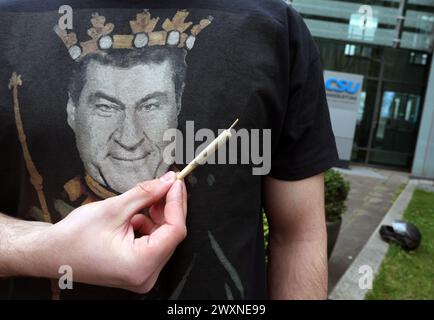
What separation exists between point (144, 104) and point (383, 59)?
13392 millimetres

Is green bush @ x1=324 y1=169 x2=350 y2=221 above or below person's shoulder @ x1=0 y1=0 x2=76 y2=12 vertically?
below

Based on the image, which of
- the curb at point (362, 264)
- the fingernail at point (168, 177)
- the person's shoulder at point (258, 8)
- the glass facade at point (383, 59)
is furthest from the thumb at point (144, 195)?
the glass facade at point (383, 59)

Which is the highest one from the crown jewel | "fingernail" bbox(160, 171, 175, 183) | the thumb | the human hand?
the crown jewel

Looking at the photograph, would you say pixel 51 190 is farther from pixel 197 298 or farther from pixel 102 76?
pixel 197 298

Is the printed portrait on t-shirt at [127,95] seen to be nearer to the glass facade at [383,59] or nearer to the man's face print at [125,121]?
the man's face print at [125,121]

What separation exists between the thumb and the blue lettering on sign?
11.6 m

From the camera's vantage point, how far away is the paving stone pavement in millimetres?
5711

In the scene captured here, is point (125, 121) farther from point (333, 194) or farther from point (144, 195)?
point (333, 194)

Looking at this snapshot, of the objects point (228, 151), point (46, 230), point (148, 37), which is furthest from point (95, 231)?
point (148, 37)

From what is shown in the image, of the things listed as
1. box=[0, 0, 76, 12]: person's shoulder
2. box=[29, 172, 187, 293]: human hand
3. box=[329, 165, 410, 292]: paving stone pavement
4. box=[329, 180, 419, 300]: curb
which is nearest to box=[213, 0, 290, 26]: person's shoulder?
box=[0, 0, 76, 12]: person's shoulder

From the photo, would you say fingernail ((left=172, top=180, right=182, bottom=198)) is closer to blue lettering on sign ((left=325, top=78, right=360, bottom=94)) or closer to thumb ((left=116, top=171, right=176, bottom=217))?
thumb ((left=116, top=171, right=176, bottom=217))

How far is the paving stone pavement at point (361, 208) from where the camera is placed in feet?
18.7

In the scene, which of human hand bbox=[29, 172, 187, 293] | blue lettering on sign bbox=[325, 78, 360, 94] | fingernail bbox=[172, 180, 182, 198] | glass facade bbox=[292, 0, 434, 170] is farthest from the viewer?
glass facade bbox=[292, 0, 434, 170]

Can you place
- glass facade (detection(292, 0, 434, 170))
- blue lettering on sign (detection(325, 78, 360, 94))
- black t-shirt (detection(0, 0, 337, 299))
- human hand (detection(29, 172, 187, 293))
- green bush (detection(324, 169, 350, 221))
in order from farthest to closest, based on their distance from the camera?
glass facade (detection(292, 0, 434, 170)) → blue lettering on sign (detection(325, 78, 360, 94)) → green bush (detection(324, 169, 350, 221)) → black t-shirt (detection(0, 0, 337, 299)) → human hand (detection(29, 172, 187, 293))
